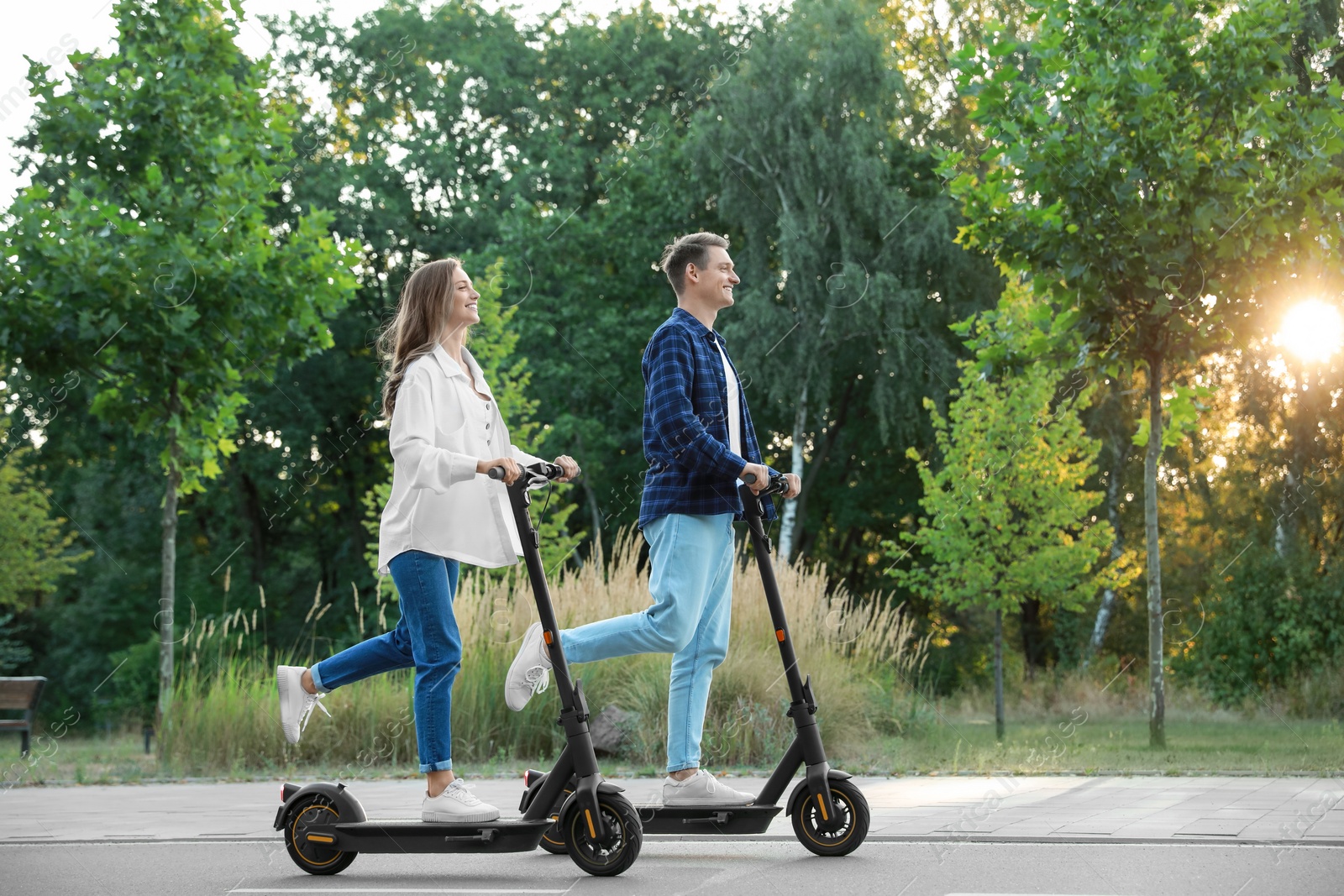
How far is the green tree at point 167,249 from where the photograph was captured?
11148mm

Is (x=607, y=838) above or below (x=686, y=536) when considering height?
below

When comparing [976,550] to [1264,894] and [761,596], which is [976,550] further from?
Result: [1264,894]

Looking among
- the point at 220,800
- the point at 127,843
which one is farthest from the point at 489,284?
the point at 127,843

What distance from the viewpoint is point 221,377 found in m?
11.8

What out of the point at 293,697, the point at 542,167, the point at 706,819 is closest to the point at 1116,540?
the point at 542,167

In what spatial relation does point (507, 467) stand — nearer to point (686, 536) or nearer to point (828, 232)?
point (686, 536)

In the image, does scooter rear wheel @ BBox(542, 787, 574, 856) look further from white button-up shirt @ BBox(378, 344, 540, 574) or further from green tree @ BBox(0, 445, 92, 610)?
green tree @ BBox(0, 445, 92, 610)

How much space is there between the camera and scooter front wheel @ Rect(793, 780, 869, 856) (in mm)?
4977

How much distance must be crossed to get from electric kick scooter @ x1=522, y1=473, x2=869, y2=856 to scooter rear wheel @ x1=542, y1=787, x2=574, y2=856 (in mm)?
15

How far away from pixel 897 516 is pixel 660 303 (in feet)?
22.3

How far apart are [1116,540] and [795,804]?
910 inches

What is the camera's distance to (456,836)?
471 centimetres

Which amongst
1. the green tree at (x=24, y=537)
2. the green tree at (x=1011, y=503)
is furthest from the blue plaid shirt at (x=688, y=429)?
the green tree at (x=24, y=537)

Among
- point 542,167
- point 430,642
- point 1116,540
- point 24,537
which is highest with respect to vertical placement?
point 542,167
